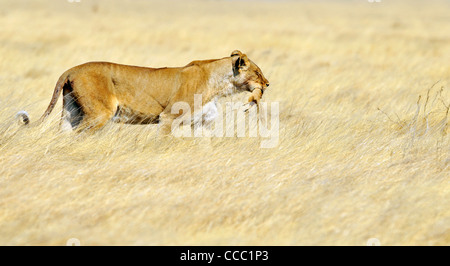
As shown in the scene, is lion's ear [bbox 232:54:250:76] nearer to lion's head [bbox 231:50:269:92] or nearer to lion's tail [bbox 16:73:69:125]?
lion's head [bbox 231:50:269:92]

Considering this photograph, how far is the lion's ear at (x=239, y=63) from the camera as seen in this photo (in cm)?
761

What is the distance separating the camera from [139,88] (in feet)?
23.7

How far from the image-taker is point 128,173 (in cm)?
585

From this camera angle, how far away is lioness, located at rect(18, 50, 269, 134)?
6949mm
